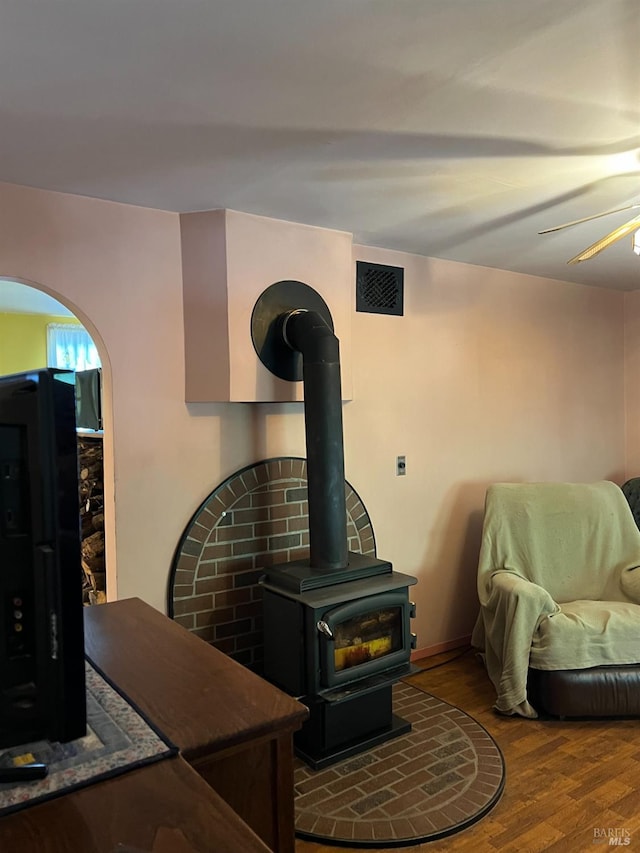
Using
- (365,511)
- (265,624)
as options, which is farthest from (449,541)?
(265,624)

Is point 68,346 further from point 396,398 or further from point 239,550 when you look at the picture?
point 239,550

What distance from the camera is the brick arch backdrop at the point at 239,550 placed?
2762 mm

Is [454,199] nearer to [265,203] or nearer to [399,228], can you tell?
[399,228]

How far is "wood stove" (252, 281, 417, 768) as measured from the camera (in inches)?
98.0

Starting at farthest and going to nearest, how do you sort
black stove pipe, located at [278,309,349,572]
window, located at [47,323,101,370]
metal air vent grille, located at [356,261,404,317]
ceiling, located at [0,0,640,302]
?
window, located at [47,323,101,370], metal air vent grille, located at [356,261,404,317], black stove pipe, located at [278,309,349,572], ceiling, located at [0,0,640,302]

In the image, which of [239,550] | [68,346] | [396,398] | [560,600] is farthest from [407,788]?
[68,346]

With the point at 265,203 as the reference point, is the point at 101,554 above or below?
below

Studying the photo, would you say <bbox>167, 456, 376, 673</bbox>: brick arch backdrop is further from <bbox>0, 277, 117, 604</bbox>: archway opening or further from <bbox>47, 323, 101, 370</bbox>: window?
<bbox>47, 323, 101, 370</bbox>: window

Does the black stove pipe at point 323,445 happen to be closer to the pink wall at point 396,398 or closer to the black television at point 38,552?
the pink wall at point 396,398

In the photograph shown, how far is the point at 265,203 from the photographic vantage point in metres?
2.60

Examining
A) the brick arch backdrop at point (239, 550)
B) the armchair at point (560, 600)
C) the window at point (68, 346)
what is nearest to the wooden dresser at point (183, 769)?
the brick arch backdrop at point (239, 550)

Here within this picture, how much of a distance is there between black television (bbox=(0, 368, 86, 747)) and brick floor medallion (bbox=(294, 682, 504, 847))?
154cm

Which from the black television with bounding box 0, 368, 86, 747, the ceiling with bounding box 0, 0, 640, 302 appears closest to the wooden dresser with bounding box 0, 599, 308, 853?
the black television with bounding box 0, 368, 86, 747

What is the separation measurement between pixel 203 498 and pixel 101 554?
3.12 ft
